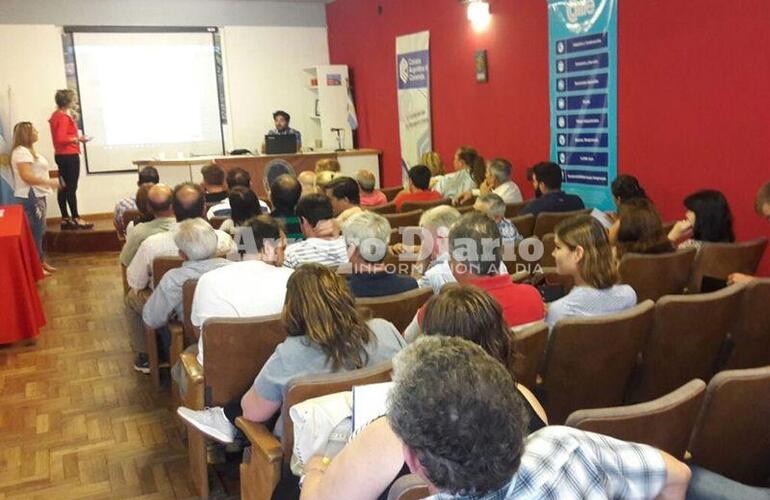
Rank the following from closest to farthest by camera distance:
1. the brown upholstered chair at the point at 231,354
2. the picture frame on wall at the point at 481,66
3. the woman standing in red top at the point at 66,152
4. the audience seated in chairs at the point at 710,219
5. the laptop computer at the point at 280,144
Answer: the brown upholstered chair at the point at 231,354 → the audience seated in chairs at the point at 710,219 → the picture frame on wall at the point at 481,66 → the woman standing in red top at the point at 66,152 → the laptop computer at the point at 280,144

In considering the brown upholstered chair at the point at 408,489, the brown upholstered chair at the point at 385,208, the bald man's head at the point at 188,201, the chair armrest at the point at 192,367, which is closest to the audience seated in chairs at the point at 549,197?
the brown upholstered chair at the point at 385,208

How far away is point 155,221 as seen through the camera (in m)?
4.61

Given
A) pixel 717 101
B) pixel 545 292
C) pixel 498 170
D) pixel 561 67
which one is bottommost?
pixel 545 292

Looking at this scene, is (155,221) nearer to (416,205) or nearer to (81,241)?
(416,205)

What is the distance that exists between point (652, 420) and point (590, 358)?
3.03 feet

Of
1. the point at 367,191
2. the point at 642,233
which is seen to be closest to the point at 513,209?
the point at 367,191

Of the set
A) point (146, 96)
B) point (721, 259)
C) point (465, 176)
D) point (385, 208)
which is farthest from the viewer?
Result: point (146, 96)

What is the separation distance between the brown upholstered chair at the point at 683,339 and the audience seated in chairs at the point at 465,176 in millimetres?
4161

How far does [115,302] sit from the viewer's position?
606 centimetres

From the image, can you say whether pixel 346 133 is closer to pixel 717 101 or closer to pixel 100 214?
pixel 100 214

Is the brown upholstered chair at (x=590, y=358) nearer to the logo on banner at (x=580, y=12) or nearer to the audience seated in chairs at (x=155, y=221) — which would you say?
the audience seated in chairs at (x=155, y=221)

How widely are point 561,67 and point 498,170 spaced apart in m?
1.02

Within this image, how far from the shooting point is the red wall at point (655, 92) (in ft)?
14.9

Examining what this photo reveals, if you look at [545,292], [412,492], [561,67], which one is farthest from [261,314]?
[561,67]
